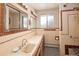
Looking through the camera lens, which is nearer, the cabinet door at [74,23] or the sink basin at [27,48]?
the sink basin at [27,48]

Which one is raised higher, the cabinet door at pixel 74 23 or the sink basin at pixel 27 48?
the cabinet door at pixel 74 23

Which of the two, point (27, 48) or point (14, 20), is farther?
point (27, 48)

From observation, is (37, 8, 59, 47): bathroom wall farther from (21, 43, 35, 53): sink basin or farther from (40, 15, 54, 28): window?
(21, 43, 35, 53): sink basin

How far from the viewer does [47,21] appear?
71.7 inches

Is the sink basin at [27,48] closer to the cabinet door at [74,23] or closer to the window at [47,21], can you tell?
the window at [47,21]

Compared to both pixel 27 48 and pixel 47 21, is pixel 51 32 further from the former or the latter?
pixel 27 48

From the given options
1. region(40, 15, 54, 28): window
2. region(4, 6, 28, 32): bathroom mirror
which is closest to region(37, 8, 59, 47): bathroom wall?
region(40, 15, 54, 28): window

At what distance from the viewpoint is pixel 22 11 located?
6.55 ft

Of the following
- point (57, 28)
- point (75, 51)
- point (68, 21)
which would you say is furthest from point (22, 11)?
point (75, 51)

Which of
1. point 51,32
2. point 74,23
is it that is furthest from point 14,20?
point 74,23

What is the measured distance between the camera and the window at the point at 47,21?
5.81ft

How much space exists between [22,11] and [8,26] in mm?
696

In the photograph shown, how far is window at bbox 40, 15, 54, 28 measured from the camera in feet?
5.81

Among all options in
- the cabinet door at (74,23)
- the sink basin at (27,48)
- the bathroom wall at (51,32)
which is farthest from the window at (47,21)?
the sink basin at (27,48)
